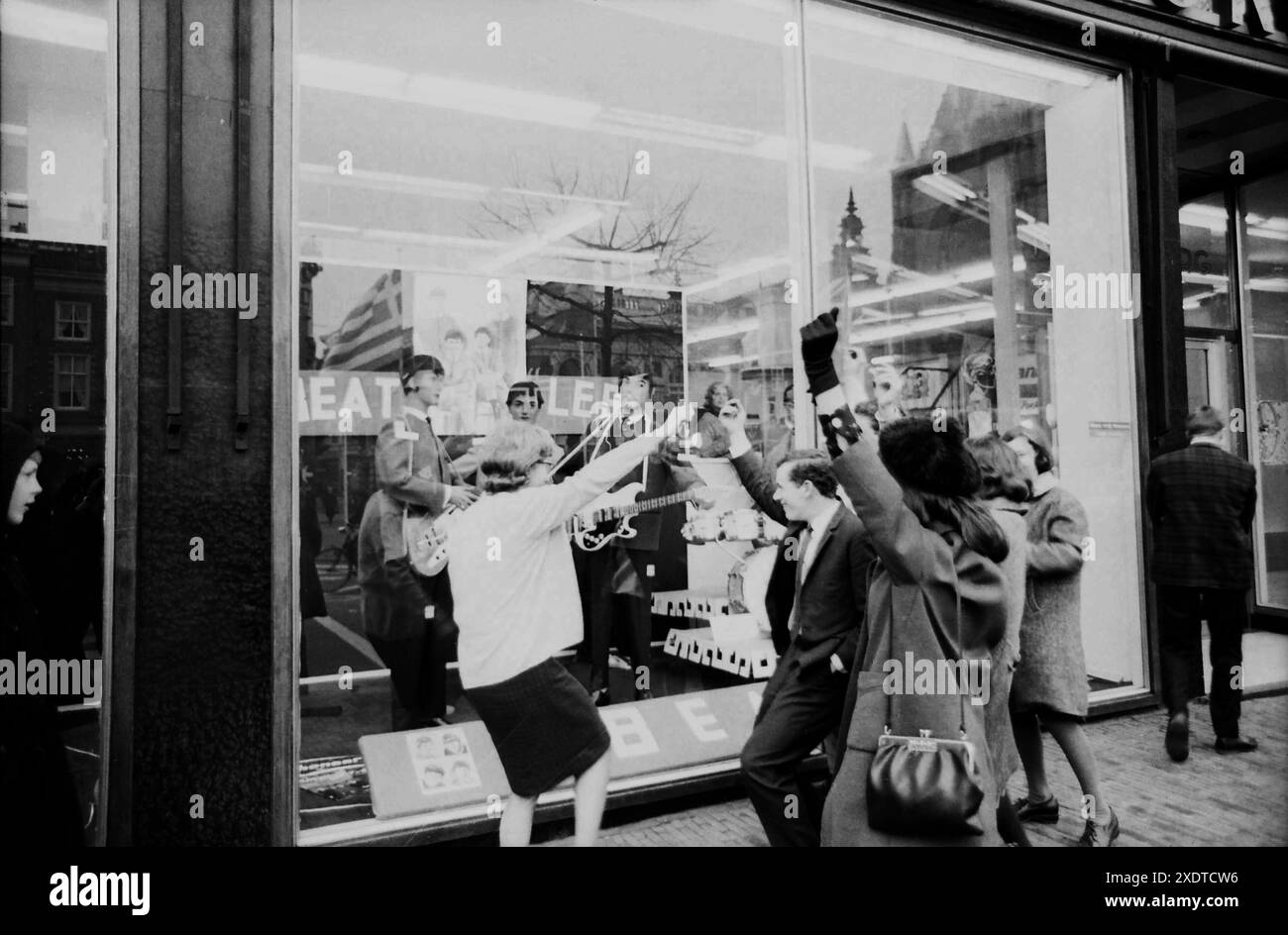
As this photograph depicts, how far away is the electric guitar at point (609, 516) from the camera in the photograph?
180 inches

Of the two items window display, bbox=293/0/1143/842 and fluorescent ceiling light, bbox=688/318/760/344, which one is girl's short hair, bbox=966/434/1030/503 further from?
fluorescent ceiling light, bbox=688/318/760/344

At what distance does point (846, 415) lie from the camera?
2.65 metres

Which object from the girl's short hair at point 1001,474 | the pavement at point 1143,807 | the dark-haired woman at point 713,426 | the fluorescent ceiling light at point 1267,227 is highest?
the fluorescent ceiling light at point 1267,227

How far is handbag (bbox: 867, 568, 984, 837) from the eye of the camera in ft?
8.27

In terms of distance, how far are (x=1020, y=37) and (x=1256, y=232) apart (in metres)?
4.15

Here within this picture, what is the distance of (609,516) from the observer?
4.66m

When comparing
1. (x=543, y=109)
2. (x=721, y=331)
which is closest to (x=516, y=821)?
(x=721, y=331)

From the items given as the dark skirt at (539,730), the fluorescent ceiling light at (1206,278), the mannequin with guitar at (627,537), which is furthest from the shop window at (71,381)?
the fluorescent ceiling light at (1206,278)

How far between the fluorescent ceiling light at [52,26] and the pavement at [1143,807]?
3.94 m

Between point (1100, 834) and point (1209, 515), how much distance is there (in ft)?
7.46

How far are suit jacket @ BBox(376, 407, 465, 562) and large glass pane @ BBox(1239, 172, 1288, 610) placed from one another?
7.54 m

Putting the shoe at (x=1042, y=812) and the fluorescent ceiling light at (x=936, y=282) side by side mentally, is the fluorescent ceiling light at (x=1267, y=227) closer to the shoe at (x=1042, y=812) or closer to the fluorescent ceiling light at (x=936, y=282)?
the fluorescent ceiling light at (x=936, y=282)
